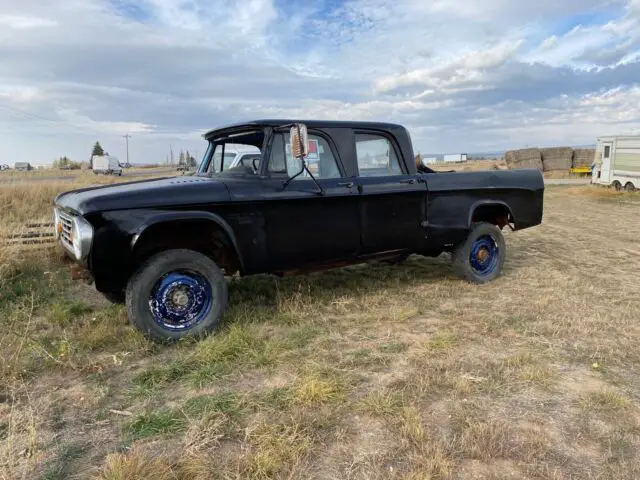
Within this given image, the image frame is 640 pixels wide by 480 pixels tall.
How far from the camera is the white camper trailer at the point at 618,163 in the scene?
61.4 ft

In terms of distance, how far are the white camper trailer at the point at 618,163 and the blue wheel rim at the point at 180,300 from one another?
1954cm

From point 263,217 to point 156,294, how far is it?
109 centimetres

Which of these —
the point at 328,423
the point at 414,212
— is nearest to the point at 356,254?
the point at 414,212

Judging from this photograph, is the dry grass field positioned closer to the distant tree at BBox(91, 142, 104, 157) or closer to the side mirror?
the side mirror

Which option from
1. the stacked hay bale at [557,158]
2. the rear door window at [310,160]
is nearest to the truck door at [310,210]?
the rear door window at [310,160]

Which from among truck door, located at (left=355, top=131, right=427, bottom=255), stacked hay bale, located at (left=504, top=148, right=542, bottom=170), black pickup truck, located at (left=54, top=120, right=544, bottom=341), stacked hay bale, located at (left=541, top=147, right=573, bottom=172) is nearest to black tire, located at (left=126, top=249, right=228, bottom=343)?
black pickup truck, located at (left=54, top=120, right=544, bottom=341)

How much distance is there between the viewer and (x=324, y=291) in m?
5.61

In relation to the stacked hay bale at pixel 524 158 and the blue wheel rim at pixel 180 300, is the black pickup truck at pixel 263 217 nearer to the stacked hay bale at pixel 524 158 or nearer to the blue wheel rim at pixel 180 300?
the blue wheel rim at pixel 180 300

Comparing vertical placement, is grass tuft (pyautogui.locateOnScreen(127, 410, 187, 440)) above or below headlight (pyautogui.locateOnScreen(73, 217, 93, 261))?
below

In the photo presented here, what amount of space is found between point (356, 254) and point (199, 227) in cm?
160

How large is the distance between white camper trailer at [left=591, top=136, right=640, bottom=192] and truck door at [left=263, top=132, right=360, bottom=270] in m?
18.1

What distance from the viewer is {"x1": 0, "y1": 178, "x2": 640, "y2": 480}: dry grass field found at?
240cm

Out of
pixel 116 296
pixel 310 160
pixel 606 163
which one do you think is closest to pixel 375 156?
pixel 310 160

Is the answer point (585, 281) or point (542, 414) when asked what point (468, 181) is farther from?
point (542, 414)
